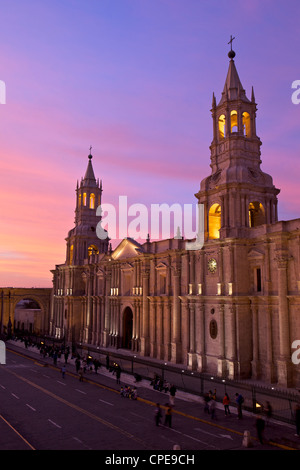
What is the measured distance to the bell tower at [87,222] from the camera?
6569 centimetres

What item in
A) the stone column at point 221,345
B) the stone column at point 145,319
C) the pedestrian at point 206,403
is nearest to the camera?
the pedestrian at point 206,403

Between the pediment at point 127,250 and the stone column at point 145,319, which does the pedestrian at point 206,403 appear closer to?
the stone column at point 145,319

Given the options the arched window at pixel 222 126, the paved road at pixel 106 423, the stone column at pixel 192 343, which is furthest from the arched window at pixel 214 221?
the paved road at pixel 106 423

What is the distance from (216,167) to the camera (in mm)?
39312

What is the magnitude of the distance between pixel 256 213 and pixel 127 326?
25092mm

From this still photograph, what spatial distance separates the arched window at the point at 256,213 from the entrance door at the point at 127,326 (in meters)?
22.4

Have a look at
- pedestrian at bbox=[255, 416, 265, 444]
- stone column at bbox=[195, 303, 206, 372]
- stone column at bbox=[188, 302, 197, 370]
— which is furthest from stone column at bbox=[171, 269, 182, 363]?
pedestrian at bbox=[255, 416, 265, 444]

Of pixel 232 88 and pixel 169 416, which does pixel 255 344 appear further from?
pixel 232 88

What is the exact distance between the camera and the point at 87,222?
6656 centimetres

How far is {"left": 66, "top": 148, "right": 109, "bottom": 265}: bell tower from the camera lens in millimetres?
65688

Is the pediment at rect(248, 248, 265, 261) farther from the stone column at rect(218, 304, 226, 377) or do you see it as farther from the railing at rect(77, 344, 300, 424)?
the railing at rect(77, 344, 300, 424)

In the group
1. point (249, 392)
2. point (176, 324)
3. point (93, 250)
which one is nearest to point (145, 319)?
point (176, 324)

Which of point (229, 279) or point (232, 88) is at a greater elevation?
point (232, 88)

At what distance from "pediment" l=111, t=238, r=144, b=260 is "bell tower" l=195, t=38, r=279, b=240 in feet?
47.3
